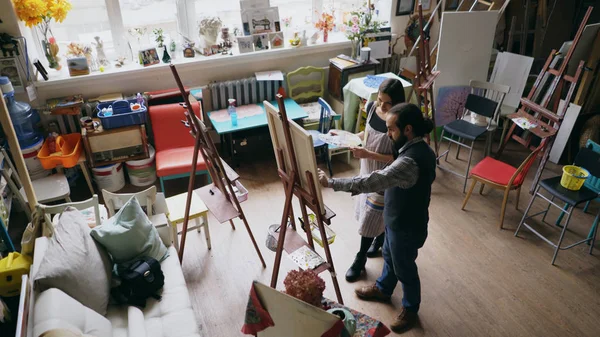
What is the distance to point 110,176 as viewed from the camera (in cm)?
432

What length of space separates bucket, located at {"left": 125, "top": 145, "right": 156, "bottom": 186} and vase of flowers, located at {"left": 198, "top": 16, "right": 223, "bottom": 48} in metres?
1.37

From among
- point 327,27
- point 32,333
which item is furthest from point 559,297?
point 327,27

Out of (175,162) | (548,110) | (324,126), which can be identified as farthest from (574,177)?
(175,162)

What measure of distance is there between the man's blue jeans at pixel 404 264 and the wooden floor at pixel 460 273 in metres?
0.25

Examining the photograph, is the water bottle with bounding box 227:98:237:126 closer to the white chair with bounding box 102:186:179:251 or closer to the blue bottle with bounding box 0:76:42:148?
the white chair with bounding box 102:186:179:251

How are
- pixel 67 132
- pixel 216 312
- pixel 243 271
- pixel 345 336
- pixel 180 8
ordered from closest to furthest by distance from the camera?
pixel 345 336
pixel 216 312
pixel 243 271
pixel 67 132
pixel 180 8

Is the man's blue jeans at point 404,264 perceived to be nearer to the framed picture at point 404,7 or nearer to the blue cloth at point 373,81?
the blue cloth at point 373,81

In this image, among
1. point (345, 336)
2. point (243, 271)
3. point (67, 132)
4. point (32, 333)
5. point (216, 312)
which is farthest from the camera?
point (67, 132)

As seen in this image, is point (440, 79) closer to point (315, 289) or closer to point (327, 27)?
point (327, 27)

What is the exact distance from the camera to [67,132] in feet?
14.5

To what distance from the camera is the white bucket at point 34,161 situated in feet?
13.0

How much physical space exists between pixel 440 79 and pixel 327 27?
57.5 inches

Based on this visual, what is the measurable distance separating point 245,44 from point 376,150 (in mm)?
2717

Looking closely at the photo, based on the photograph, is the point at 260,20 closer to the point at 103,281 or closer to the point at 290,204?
the point at 290,204
